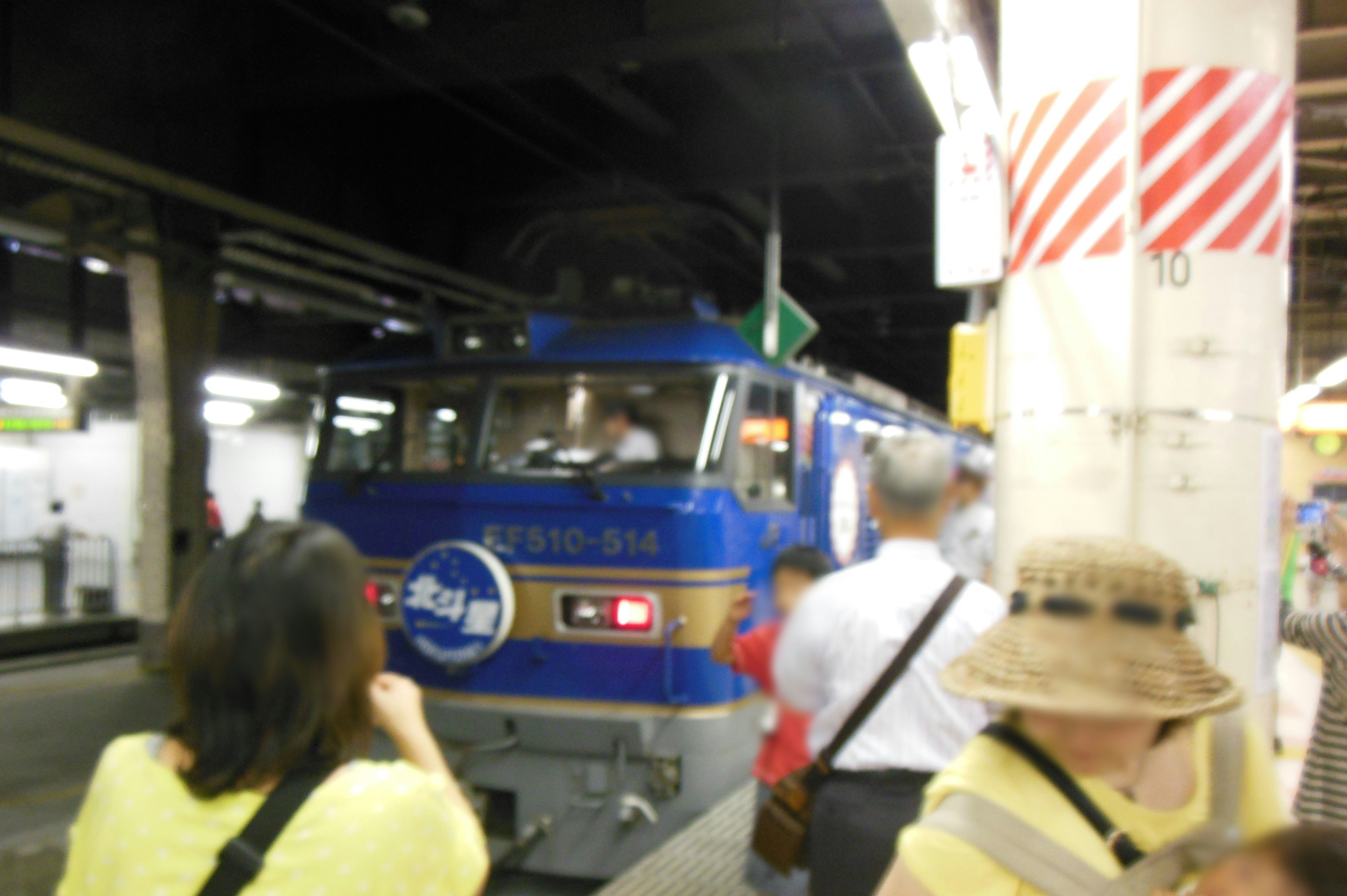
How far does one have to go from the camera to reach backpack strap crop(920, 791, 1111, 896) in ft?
4.40

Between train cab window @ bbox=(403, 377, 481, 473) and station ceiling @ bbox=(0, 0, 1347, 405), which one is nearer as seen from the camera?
train cab window @ bbox=(403, 377, 481, 473)

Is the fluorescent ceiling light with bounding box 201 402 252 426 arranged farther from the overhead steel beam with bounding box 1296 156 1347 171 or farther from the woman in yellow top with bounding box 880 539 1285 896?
the woman in yellow top with bounding box 880 539 1285 896

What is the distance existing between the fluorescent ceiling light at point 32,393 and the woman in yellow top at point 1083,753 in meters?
12.9

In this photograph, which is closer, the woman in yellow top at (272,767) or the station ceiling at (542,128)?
the woman in yellow top at (272,767)

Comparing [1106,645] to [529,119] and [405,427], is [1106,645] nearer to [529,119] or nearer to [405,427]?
[405,427]

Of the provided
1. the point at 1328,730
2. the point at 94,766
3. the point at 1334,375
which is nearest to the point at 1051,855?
the point at 1328,730

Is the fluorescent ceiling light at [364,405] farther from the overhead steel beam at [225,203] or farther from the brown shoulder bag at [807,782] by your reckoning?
the brown shoulder bag at [807,782]

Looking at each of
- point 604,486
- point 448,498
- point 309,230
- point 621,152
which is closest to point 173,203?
point 309,230

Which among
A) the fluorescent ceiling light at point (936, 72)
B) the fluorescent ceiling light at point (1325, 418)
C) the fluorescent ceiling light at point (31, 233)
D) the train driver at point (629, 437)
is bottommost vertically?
the train driver at point (629, 437)

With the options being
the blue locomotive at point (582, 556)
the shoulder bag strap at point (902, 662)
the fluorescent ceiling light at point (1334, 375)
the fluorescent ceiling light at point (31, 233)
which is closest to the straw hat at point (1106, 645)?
the shoulder bag strap at point (902, 662)

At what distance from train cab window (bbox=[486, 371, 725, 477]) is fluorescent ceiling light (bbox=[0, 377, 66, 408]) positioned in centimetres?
900

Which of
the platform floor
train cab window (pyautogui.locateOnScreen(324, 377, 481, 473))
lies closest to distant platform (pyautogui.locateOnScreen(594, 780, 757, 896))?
the platform floor

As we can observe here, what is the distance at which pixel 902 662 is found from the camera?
254 cm

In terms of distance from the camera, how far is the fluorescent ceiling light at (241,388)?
1349 cm
